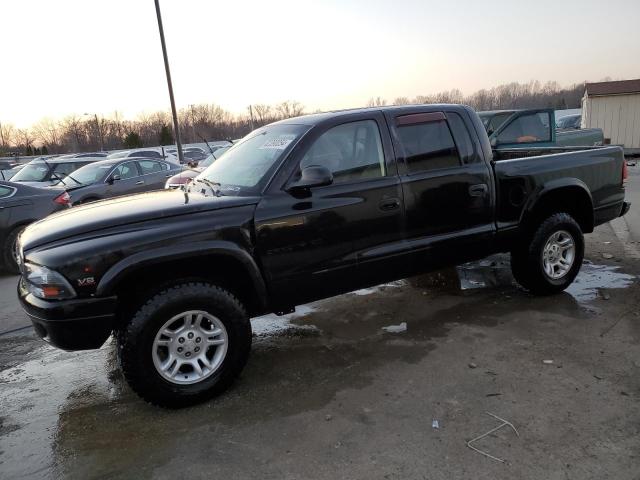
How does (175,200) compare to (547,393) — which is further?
(175,200)

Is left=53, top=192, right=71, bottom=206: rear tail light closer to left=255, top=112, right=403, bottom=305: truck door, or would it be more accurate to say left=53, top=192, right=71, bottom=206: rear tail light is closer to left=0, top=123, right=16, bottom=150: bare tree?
left=255, top=112, right=403, bottom=305: truck door

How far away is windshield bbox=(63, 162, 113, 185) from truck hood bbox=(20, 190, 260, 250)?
25.5 feet

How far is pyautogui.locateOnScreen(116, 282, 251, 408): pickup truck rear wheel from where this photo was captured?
318 centimetres

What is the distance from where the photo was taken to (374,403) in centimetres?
331

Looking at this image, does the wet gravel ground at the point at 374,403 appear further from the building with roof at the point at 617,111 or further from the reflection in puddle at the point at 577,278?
the building with roof at the point at 617,111

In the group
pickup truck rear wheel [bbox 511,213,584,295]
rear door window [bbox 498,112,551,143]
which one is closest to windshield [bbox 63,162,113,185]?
rear door window [bbox 498,112,551,143]

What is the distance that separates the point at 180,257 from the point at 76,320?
72cm

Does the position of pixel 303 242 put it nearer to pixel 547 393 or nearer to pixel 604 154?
pixel 547 393

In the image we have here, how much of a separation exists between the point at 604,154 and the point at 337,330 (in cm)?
342

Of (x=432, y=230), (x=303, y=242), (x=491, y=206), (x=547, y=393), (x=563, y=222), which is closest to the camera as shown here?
(x=547, y=393)

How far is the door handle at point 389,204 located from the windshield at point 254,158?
845mm

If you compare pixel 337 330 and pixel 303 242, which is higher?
pixel 303 242

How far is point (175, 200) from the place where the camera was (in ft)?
12.1

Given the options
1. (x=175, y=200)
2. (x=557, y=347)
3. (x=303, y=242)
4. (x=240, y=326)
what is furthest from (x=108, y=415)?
(x=557, y=347)
